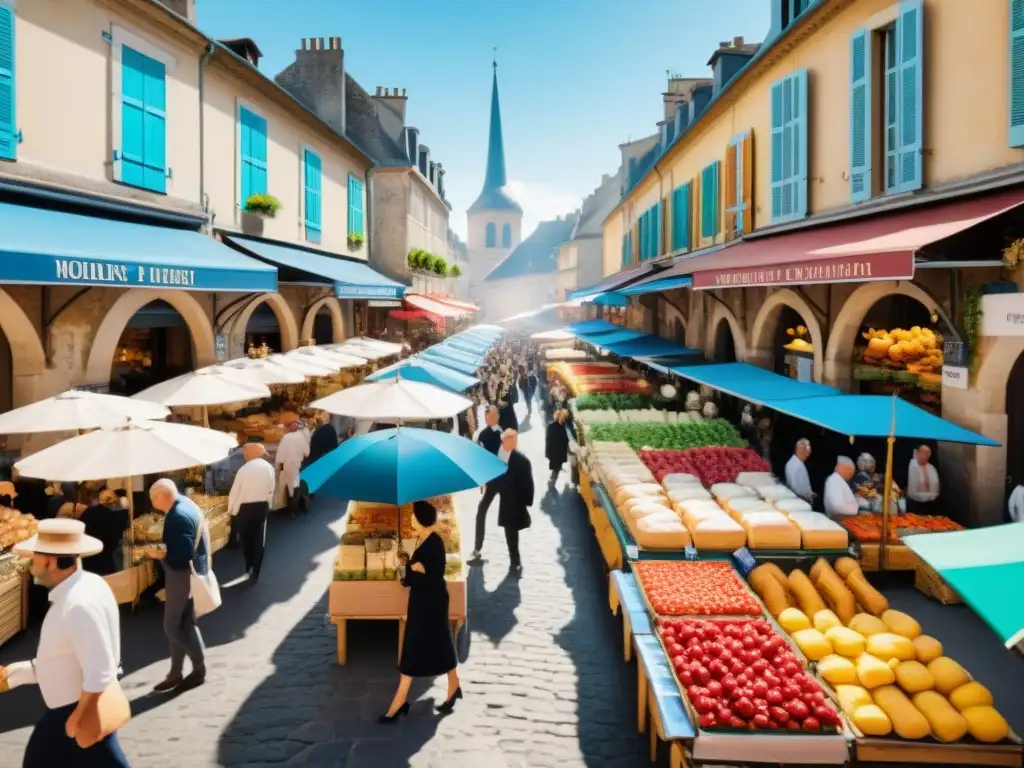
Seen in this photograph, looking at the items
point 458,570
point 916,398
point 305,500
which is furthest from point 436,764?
point 916,398

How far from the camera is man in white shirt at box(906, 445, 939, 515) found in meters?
7.86

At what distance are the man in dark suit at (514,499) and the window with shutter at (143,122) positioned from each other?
22.3ft

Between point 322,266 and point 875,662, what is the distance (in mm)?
13394

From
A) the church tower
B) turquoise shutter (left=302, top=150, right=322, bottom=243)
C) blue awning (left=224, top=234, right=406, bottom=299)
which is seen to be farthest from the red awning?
the church tower

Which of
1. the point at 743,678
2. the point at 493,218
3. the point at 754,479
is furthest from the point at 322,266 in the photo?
the point at 493,218

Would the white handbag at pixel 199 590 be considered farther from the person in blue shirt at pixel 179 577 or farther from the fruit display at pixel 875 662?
the fruit display at pixel 875 662

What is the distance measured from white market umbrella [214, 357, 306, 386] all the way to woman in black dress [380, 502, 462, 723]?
5.40 metres

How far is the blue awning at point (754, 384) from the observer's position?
857 centimetres

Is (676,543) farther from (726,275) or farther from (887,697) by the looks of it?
(726,275)

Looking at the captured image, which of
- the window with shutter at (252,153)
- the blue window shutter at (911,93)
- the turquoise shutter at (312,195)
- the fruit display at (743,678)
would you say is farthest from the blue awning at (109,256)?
the blue window shutter at (911,93)

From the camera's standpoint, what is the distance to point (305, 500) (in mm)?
10570

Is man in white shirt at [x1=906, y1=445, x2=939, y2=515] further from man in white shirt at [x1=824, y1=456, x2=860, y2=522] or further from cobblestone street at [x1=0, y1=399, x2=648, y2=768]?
cobblestone street at [x1=0, y1=399, x2=648, y2=768]

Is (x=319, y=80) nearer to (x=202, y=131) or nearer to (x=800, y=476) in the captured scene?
(x=202, y=131)

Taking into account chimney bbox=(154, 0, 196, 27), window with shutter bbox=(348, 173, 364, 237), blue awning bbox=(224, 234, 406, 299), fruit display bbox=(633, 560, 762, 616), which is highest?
chimney bbox=(154, 0, 196, 27)
